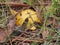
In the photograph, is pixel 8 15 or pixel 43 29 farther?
pixel 8 15

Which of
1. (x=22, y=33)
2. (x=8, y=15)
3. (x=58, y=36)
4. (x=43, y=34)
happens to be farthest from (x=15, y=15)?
(x=58, y=36)

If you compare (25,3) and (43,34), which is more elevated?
(25,3)

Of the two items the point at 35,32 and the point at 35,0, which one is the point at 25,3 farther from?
the point at 35,32

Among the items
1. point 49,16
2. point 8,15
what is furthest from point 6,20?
point 49,16

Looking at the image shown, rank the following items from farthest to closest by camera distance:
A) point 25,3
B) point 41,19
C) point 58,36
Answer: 1. point 25,3
2. point 41,19
3. point 58,36

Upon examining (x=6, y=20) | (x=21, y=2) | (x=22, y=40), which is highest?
(x=21, y=2)

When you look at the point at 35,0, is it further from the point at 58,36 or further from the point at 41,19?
the point at 58,36

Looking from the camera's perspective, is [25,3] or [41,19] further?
[25,3]

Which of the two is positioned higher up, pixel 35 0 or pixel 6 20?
pixel 35 0

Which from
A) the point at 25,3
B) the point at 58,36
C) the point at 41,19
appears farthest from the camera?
the point at 25,3
